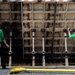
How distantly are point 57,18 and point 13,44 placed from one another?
2.04 m

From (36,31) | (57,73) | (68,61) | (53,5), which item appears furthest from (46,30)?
(57,73)

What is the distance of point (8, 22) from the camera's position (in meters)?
10.1

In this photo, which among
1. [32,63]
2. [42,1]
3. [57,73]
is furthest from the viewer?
[32,63]

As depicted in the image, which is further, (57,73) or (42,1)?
(42,1)

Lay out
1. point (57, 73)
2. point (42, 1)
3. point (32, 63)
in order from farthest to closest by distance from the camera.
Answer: point (32, 63), point (42, 1), point (57, 73)

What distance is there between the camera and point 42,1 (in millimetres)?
9734

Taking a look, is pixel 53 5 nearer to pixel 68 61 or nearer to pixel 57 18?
pixel 57 18

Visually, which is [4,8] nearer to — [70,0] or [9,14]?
[9,14]

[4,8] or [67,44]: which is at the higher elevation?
[4,8]

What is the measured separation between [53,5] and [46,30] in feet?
3.42

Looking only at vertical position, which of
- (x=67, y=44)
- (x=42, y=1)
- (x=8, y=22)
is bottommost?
(x=67, y=44)

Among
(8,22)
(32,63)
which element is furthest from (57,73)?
(8,22)

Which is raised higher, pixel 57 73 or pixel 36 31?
pixel 36 31

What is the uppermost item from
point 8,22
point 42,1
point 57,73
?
point 42,1
